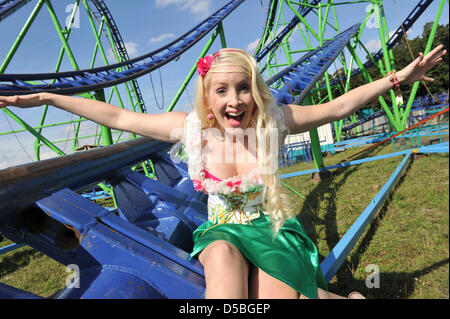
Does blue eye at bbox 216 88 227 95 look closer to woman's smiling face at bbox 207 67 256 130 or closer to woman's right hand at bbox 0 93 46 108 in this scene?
woman's smiling face at bbox 207 67 256 130

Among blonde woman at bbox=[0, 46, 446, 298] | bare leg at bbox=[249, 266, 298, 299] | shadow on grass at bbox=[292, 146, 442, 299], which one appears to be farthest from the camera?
shadow on grass at bbox=[292, 146, 442, 299]

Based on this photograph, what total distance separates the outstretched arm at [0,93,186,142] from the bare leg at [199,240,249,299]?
0.61 meters

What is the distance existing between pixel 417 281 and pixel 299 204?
2026 mm

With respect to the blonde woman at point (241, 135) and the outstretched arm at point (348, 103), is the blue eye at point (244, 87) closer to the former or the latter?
the blonde woman at point (241, 135)

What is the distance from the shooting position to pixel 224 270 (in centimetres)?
89

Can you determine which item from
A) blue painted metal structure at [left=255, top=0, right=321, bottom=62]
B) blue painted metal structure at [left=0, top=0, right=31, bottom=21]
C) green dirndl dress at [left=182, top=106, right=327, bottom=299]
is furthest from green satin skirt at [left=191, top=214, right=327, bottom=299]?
blue painted metal structure at [left=255, top=0, right=321, bottom=62]

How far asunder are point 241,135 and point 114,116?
23.0 inches

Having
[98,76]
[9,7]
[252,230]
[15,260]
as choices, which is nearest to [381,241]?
[252,230]

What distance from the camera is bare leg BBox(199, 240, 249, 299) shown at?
0.82 m

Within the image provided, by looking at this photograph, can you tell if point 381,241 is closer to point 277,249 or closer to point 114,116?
point 277,249

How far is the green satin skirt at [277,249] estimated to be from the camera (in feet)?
3.27

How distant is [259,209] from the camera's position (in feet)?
4.36

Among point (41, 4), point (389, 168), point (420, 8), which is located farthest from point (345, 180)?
point (420, 8)

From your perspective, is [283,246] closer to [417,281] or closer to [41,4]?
[417,281]
